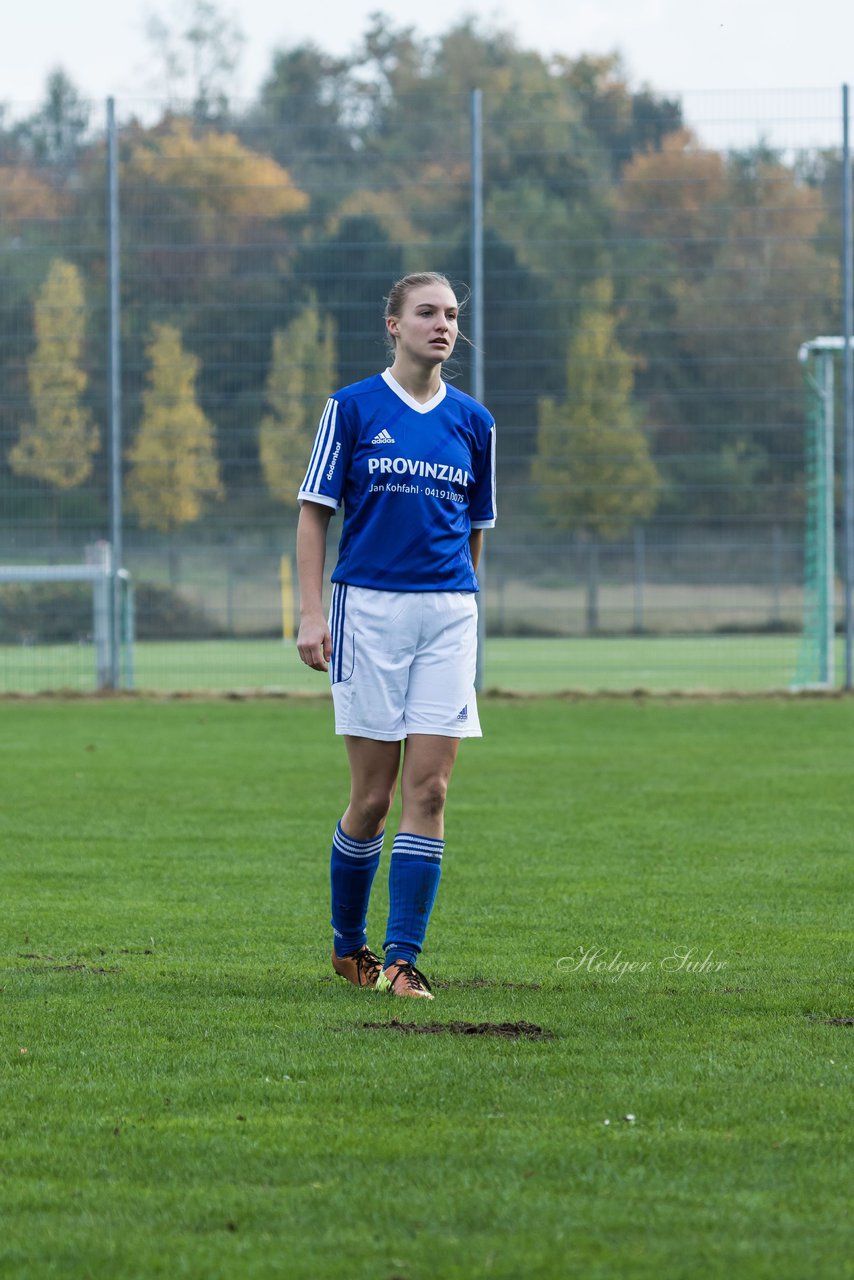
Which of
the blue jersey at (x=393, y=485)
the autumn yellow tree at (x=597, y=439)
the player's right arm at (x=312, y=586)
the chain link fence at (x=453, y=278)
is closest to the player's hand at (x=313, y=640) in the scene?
the player's right arm at (x=312, y=586)

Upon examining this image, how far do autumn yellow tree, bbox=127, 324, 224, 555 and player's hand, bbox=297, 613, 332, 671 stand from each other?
1384 centimetres

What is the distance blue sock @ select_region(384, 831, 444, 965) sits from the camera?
503 cm

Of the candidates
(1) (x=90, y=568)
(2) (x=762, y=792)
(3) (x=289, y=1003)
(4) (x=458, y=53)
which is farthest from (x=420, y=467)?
(4) (x=458, y=53)

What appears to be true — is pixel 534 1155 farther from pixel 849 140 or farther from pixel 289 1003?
pixel 849 140

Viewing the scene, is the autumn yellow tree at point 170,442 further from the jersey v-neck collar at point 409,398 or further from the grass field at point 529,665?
the jersey v-neck collar at point 409,398

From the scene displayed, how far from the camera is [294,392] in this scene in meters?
A: 18.7

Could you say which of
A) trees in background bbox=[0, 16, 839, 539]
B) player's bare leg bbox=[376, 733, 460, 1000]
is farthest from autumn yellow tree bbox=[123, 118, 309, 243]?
player's bare leg bbox=[376, 733, 460, 1000]

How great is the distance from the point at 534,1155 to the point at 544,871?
3.92m

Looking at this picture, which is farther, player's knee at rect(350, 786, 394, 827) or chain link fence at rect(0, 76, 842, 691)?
chain link fence at rect(0, 76, 842, 691)

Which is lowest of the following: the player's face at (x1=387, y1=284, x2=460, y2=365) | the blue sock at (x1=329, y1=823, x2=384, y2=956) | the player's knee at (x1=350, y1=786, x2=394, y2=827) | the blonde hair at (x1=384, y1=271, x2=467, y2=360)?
the blue sock at (x1=329, y1=823, x2=384, y2=956)

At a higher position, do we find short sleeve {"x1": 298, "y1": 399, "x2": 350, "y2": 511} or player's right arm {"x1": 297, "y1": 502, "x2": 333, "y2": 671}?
short sleeve {"x1": 298, "y1": 399, "x2": 350, "y2": 511}

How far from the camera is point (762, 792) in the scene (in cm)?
1010

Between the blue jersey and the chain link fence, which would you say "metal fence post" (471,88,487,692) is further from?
the blue jersey

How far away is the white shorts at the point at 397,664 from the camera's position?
5.08 meters
